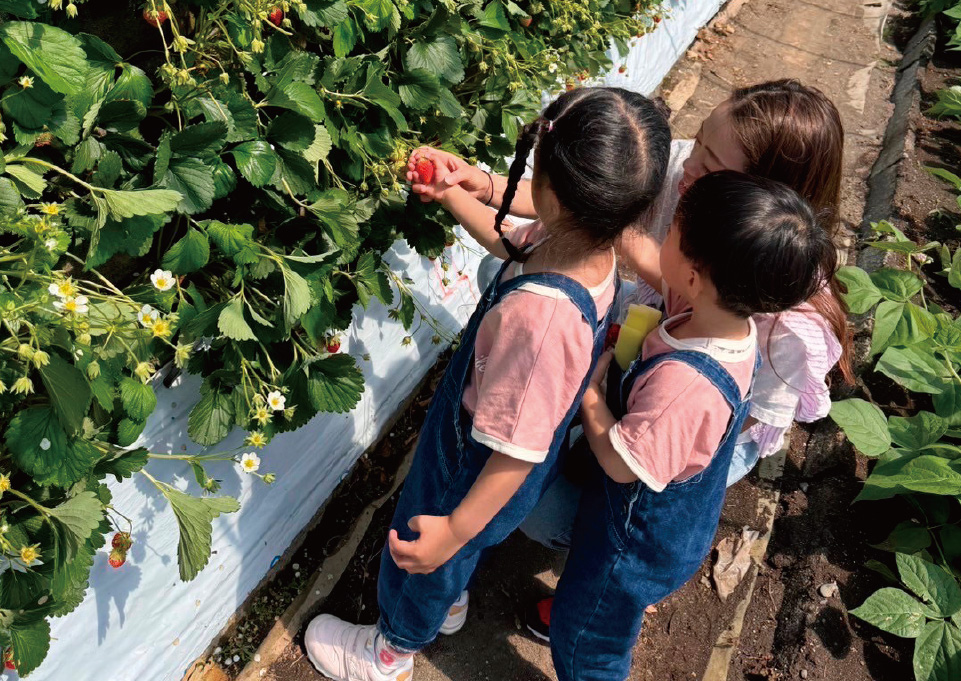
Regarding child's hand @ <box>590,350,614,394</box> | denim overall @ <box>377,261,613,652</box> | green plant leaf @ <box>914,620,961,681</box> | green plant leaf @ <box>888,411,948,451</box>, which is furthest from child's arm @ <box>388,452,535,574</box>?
green plant leaf @ <box>888,411,948,451</box>

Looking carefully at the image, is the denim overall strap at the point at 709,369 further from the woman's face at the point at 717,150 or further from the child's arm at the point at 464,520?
the woman's face at the point at 717,150

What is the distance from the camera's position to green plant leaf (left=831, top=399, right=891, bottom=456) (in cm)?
240

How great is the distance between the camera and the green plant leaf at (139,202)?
1202mm

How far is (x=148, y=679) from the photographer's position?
183cm

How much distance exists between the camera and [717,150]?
1.79 meters

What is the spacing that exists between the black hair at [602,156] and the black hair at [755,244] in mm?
115

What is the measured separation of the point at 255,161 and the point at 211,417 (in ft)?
1.65

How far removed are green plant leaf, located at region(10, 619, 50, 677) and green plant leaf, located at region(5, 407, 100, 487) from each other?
27 cm

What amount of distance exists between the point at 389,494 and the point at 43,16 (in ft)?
5.23

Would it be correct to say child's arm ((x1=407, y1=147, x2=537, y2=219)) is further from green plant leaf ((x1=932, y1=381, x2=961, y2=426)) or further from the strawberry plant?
green plant leaf ((x1=932, y1=381, x2=961, y2=426))

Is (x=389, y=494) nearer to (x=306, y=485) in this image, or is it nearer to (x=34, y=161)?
(x=306, y=485)

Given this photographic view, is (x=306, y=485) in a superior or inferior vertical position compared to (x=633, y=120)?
inferior

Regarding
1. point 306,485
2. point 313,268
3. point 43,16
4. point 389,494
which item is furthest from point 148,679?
point 43,16

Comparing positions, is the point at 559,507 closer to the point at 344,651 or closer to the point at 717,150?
the point at 344,651
